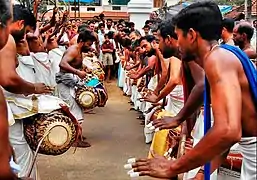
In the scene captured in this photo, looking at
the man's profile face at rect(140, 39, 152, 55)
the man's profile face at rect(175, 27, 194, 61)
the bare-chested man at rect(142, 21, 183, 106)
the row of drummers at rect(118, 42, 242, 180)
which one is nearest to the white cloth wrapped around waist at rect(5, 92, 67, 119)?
the row of drummers at rect(118, 42, 242, 180)

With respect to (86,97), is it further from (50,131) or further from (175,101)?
(50,131)

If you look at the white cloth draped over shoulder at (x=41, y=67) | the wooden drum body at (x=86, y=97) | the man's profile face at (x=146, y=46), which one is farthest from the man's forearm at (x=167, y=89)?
the man's profile face at (x=146, y=46)

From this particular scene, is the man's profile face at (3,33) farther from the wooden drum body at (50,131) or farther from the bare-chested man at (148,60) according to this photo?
the bare-chested man at (148,60)

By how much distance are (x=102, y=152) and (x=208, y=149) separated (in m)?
5.16

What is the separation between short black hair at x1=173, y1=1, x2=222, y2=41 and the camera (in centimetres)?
318

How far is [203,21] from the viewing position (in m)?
3.19

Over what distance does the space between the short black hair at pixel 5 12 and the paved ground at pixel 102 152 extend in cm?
408

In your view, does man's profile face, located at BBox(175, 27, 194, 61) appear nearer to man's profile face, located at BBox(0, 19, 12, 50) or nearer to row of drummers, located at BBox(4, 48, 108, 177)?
man's profile face, located at BBox(0, 19, 12, 50)

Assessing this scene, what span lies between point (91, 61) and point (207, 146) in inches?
318

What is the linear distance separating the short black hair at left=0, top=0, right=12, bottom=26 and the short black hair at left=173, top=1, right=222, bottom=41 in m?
1.08

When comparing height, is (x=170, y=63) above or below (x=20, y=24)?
below

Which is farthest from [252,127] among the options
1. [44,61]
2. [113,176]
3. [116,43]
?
[116,43]

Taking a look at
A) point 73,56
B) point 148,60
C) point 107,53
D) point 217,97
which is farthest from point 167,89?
point 107,53

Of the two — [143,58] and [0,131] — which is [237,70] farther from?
[143,58]
